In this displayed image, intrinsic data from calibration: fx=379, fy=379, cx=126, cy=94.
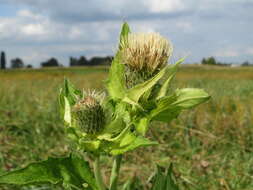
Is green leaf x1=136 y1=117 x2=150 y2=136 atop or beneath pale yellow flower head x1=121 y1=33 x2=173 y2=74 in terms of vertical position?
beneath

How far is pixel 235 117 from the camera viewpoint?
529 centimetres

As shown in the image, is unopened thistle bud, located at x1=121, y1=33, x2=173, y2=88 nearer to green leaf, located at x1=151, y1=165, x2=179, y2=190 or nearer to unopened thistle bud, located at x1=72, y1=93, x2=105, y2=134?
unopened thistle bud, located at x1=72, y1=93, x2=105, y2=134

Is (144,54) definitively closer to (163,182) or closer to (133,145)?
(133,145)

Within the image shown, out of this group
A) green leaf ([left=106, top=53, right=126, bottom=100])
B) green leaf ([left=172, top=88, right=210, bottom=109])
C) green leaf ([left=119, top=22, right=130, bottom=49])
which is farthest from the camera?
green leaf ([left=119, top=22, right=130, bottom=49])

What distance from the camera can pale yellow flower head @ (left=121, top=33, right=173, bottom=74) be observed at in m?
1.97

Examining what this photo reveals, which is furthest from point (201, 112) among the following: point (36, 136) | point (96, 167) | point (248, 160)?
point (96, 167)

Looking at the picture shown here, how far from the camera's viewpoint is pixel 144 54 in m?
1.97

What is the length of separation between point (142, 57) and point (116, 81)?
19cm

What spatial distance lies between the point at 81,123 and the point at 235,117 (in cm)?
371

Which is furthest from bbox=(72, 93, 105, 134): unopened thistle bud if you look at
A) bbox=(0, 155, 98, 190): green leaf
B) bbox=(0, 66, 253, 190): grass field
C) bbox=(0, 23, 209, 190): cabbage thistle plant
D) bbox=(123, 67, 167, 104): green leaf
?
bbox=(0, 66, 253, 190): grass field

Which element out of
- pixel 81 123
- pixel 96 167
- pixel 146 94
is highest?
pixel 146 94

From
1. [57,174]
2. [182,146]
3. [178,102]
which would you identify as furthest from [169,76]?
[182,146]

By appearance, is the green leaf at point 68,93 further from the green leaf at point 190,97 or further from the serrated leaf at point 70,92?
the green leaf at point 190,97

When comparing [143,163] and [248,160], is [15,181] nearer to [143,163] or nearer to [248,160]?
[143,163]
